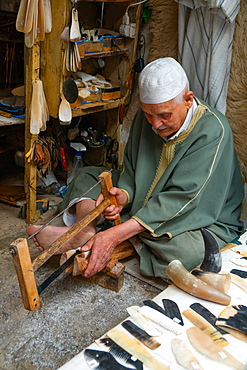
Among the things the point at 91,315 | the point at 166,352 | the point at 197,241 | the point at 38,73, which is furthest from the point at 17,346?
the point at 38,73

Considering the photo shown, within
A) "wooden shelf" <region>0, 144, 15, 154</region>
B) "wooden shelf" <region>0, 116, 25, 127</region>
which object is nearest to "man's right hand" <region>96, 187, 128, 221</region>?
→ "wooden shelf" <region>0, 116, 25, 127</region>

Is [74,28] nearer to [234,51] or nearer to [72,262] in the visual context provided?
[234,51]

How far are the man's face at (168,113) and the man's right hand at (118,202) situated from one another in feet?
1.34

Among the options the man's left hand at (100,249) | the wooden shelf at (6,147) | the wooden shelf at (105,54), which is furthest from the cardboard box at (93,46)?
the man's left hand at (100,249)

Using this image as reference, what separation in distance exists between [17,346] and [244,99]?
6.52ft

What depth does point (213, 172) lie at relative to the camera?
222 cm

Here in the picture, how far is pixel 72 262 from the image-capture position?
2.04m

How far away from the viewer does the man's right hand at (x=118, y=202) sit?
87.2 inches

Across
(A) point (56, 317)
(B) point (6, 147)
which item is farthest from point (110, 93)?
(A) point (56, 317)

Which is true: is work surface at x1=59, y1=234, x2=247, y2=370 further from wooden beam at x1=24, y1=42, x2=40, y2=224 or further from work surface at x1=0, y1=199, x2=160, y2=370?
wooden beam at x1=24, y1=42, x2=40, y2=224

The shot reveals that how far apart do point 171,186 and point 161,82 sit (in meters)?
0.55

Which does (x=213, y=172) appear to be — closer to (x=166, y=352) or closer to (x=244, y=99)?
(x=244, y=99)

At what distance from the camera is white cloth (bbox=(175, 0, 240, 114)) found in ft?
8.18

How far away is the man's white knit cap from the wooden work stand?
0.45 meters
